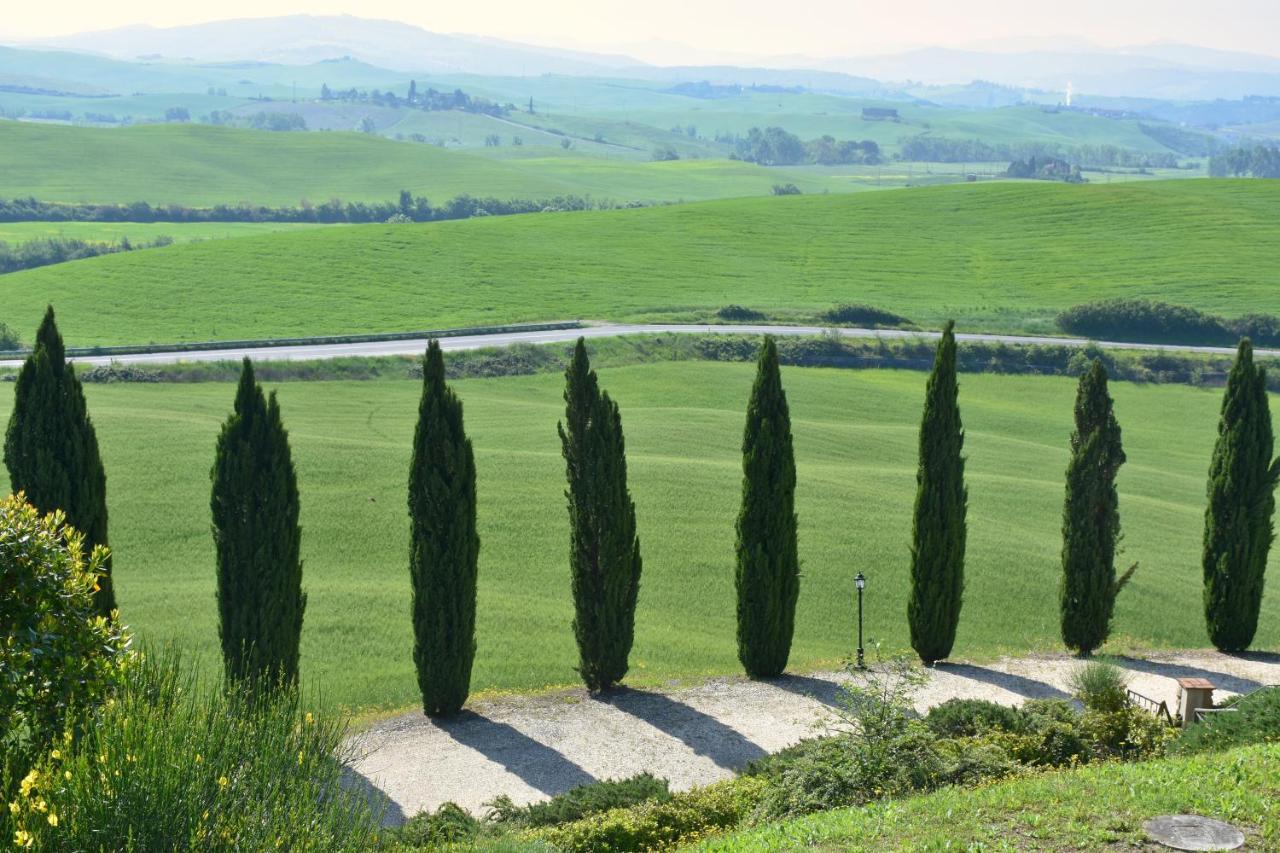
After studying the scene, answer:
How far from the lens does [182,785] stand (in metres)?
11.3

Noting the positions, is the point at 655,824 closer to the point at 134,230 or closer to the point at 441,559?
the point at 441,559

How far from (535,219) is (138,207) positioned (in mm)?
50985

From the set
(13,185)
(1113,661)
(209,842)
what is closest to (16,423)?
(209,842)

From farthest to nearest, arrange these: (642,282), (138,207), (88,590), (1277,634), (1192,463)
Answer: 1. (138,207)
2. (642,282)
3. (1192,463)
4. (1277,634)
5. (88,590)

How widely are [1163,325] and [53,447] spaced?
79.2 m

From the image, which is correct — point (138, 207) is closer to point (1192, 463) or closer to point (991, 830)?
point (1192, 463)

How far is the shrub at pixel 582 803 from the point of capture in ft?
66.4

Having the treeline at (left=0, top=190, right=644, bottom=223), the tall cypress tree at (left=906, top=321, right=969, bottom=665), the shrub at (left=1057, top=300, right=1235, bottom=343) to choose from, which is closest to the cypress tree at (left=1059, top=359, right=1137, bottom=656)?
the tall cypress tree at (left=906, top=321, right=969, bottom=665)

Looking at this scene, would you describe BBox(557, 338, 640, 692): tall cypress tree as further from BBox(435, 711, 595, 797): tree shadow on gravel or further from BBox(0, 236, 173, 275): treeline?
BBox(0, 236, 173, 275): treeline

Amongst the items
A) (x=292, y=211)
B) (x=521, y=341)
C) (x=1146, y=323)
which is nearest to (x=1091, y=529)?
(x=521, y=341)

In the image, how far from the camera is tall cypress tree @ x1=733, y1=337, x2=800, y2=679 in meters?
29.1

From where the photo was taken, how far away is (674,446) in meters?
52.8

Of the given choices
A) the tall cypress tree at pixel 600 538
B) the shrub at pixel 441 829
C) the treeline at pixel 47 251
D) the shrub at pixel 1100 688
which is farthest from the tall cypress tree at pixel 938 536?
the treeline at pixel 47 251

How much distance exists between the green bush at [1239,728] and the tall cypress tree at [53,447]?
19283 mm
